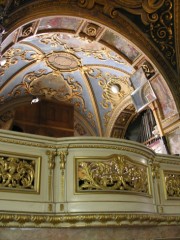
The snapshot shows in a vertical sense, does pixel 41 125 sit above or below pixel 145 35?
below

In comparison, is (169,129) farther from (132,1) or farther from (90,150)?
(90,150)

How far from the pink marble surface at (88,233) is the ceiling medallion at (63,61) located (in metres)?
5.05

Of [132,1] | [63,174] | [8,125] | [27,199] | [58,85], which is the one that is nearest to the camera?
[27,199]

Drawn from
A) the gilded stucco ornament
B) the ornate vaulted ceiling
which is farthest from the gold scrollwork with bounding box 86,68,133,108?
the gilded stucco ornament

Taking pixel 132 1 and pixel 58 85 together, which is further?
pixel 58 85

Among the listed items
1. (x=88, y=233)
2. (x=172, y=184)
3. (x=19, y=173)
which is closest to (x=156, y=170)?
(x=172, y=184)

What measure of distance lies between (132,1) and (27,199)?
4.76 meters

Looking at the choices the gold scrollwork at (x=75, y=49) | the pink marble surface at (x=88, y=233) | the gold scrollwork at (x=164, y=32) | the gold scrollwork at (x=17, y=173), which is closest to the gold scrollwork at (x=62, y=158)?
the gold scrollwork at (x=17, y=173)

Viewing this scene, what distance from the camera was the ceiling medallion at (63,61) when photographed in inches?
311

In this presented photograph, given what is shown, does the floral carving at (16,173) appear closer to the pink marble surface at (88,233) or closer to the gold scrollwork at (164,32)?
the pink marble surface at (88,233)

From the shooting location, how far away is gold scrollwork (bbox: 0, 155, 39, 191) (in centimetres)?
293

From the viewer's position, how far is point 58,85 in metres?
9.14

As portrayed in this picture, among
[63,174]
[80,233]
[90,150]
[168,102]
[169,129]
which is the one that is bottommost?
[80,233]

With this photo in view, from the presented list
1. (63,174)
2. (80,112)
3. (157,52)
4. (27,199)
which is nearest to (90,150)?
(63,174)
